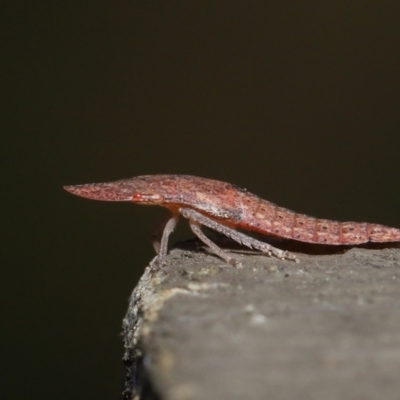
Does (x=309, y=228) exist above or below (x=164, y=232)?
above

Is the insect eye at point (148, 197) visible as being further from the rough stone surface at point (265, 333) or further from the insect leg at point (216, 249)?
the rough stone surface at point (265, 333)

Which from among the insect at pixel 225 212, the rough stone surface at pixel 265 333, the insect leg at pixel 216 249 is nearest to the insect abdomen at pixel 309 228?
the insect at pixel 225 212

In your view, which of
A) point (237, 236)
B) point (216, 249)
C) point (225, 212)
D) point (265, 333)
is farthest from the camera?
point (225, 212)

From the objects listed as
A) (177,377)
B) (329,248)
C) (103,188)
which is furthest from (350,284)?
(103,188)

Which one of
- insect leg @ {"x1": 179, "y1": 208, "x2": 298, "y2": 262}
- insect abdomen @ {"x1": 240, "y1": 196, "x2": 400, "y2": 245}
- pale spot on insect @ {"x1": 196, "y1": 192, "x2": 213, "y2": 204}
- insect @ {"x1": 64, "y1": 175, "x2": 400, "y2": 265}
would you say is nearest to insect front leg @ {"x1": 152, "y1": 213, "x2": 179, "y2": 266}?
insect @ {"x1": 64, "y1": 175, "x2": 400, "y2": 265}

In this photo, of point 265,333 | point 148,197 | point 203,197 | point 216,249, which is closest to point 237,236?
point 216,249

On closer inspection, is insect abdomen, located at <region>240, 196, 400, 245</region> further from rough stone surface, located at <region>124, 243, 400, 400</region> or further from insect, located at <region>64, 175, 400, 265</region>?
rough stone surface, located at <region>124, 243, 400, 400</region>

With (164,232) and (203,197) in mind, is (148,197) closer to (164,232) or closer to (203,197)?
(164,232)
